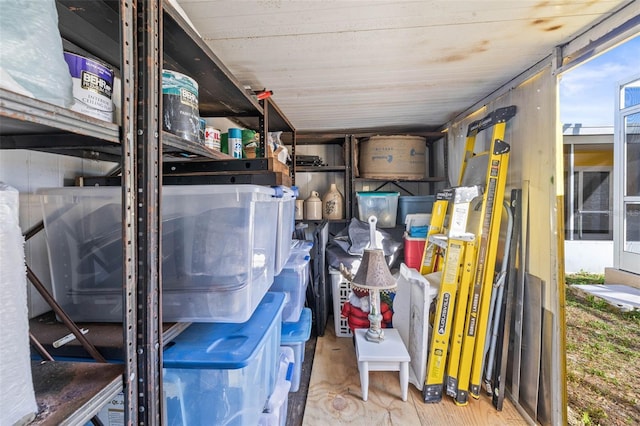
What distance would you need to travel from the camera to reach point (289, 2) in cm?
106

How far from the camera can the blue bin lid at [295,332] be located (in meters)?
1.60

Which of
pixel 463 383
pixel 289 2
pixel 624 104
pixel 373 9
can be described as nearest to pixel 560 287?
pixel 463 383

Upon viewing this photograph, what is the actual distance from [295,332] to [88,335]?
1079 mm

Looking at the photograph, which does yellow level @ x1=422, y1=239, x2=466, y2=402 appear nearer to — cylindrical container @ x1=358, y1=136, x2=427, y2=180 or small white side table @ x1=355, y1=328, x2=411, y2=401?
small white side table @ x1=355, y1=328, x2=411, y2=401

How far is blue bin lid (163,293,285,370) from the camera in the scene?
2.52ft

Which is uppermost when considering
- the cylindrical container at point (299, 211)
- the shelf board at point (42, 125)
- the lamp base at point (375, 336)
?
the shelf board at point (42, 125)

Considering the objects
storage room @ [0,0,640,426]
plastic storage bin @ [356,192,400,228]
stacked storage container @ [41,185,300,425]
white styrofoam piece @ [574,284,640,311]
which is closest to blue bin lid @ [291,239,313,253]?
storage room @ [0,0,640,426]

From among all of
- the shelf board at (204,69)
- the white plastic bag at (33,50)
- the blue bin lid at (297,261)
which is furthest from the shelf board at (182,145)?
the blue bin lid at (297,261)

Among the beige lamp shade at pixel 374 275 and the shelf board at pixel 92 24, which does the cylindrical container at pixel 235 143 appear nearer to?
the shelf board at pixel 92 24

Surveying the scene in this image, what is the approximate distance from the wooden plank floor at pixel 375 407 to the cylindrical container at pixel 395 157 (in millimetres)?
1739

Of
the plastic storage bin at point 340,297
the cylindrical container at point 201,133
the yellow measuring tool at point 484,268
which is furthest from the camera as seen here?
the plastic storage bin at point 340,297

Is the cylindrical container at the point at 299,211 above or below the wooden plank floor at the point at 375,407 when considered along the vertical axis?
above

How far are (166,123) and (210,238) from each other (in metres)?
0.36

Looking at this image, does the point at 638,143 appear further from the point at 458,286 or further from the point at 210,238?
the point at 210,238
